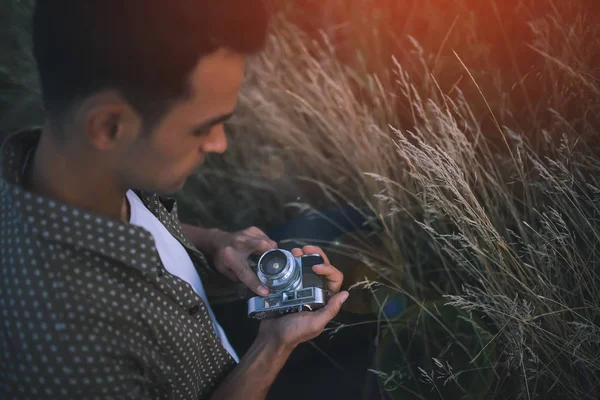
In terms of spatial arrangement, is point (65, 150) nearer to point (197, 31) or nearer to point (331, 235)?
point (197, 31)

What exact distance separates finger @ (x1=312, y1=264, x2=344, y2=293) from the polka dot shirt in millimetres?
426

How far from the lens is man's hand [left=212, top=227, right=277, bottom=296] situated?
147 cm

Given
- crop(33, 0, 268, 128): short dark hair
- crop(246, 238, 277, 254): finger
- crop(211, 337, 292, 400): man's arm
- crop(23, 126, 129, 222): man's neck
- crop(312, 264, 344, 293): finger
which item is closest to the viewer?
crop(33, 0, 268, 128): short dark hair

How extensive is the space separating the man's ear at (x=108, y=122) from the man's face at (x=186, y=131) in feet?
0.08

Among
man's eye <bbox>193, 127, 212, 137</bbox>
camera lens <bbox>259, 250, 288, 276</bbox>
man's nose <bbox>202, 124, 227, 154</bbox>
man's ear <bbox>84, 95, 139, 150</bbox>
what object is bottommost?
camera lens <bbox>259, 250, 288, 276</bbox>

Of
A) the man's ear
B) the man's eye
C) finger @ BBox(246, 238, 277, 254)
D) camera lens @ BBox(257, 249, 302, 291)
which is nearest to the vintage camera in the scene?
camera lens @ BBox(257, 249, 302, 291)

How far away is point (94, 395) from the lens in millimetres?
931

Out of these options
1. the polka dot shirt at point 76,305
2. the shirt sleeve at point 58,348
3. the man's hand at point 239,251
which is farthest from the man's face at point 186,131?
the man's hand at point 239,251

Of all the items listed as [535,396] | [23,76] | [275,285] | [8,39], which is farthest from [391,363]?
[8,39]

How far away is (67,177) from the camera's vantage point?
103 centimetres

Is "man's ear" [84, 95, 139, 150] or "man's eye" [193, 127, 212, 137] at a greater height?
"man's ear" [84, 95, 139, 150]

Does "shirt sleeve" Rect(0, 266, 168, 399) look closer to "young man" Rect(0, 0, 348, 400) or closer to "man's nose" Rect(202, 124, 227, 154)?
"young man" Rect(0, 0, 348, 400)

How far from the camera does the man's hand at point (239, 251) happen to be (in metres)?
1.47

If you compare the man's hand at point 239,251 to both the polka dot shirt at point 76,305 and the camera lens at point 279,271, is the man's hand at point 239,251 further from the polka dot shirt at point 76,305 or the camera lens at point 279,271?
the polka dot shirt at point 76,305
